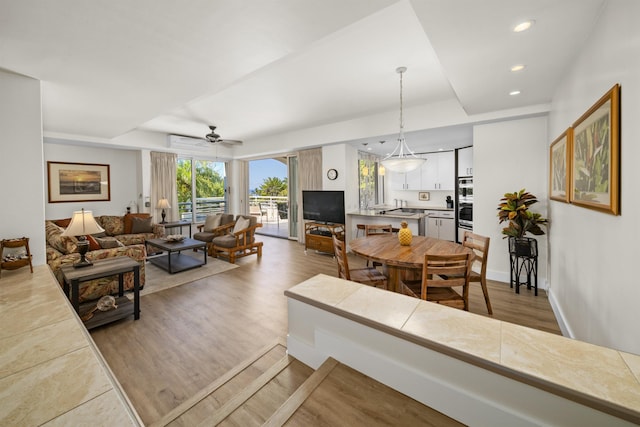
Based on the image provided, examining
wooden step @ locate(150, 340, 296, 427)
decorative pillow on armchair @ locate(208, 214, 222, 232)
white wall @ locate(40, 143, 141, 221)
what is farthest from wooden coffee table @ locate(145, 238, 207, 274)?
wooden step @ locate(150, 340, 296, 427)

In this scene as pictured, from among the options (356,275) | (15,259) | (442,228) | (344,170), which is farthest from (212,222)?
(442,228)

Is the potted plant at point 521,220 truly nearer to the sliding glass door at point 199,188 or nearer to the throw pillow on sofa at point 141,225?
the throw pillow on sofa at point 141,225

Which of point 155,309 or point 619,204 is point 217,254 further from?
point 619,204

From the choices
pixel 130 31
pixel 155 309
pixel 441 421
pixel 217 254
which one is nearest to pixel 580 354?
pixel 441 421

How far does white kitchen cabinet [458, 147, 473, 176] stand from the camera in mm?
6184

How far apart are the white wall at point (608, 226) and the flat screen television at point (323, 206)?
372 cm

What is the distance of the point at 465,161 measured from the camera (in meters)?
6.36

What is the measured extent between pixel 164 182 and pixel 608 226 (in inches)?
296

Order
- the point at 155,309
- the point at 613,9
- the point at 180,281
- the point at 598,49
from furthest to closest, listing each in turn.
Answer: the point at 180,281
the point at 155,309
the point at 598,49
the point at 613,9

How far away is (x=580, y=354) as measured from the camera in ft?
3.44

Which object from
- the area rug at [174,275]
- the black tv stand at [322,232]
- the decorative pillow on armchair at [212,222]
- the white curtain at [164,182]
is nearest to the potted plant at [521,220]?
the black tv stand at [322,232]

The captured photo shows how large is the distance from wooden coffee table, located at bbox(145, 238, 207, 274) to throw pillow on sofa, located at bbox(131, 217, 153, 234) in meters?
0.96

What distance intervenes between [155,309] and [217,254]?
247 centimetres

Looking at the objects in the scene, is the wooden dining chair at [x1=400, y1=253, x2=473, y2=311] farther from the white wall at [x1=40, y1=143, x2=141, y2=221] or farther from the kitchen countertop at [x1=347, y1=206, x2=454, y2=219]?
the white wall at [x1=40, y1=143, x2=141, y2=221]
